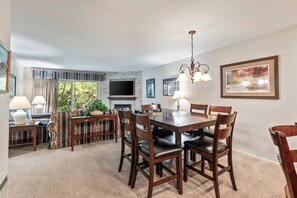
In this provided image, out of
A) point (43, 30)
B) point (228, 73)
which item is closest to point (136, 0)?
point (43, 30)

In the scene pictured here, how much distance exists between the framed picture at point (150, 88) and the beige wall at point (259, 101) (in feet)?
7.05

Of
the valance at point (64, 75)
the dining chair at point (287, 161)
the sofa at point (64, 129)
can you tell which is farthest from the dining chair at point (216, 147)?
the valance at point (64, 75)

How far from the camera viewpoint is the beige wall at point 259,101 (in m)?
2.44

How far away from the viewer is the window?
641 cm

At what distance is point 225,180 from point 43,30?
3604mm

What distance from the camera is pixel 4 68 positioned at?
4.34 feet

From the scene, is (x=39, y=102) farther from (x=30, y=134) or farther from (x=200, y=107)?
(x=200, y=107)

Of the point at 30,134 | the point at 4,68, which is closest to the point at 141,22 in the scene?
the point at 4,68

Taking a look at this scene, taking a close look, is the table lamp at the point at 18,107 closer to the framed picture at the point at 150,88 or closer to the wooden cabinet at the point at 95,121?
the wooden cabinet at the point at 95,121

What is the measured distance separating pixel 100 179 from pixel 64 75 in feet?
17.8

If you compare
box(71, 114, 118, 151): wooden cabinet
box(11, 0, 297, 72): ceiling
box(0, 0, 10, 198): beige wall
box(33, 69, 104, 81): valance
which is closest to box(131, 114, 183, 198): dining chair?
box(0, 0, 10, 198): beige wall

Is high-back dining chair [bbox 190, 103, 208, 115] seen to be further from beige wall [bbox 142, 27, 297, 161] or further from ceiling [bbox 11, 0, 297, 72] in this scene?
ceiling [bbox 11, 0, 297, 72]

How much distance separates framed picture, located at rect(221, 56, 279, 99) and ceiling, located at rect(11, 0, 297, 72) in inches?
19.9

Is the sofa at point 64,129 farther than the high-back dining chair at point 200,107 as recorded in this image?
Yes
